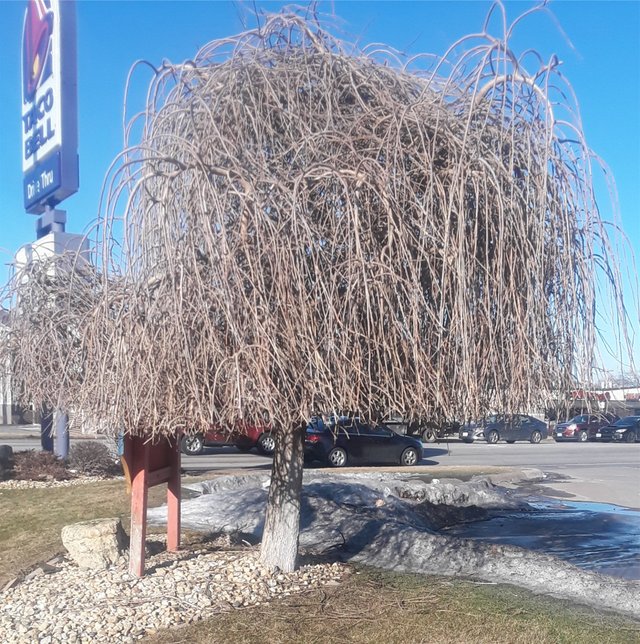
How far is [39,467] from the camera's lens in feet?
46.1

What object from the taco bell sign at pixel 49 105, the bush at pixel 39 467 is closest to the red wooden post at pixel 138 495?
the bush at pixel 39 467

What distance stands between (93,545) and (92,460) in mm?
8117

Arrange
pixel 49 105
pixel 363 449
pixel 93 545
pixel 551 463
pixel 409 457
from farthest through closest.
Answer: pixel 551 463, pixel 409 457, pixel 363 449, pixel 49 105, pixel 93 545

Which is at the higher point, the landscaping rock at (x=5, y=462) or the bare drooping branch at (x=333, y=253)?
the bare drooping branch at (x=333, y=253)

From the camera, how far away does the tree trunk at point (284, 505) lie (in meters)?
6.12

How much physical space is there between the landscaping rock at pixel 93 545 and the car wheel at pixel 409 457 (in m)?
14.9

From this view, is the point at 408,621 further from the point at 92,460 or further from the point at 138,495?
the point at 92,460

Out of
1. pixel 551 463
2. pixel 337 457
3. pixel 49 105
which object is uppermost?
pixel 49 105

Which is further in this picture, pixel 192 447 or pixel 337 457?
pixel 192 447

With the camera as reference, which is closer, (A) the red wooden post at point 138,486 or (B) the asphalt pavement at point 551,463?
(A) the red wooden post at point 138,486

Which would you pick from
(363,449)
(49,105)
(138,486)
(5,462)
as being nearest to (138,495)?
(138,486)

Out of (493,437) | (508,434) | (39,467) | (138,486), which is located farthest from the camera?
(508,434)

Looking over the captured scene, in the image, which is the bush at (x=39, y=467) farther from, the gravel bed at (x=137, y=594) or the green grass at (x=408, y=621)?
the green grass at (x=408, y=621)

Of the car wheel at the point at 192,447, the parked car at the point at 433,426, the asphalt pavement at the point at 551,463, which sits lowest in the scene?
the asphalt pavement at the point at 551,463
